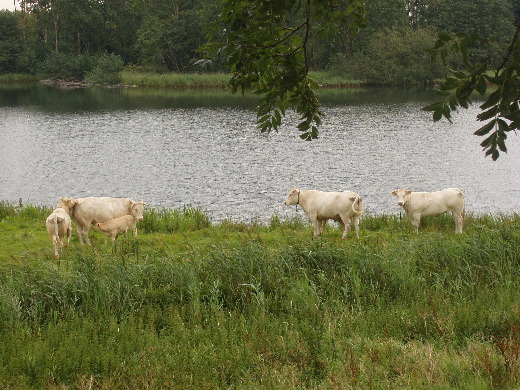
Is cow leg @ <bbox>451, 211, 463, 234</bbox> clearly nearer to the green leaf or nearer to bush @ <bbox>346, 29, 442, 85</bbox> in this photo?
the green leaf

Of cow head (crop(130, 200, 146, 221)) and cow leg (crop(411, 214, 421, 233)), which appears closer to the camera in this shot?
cow head (crop(130, 200, 146, 221))

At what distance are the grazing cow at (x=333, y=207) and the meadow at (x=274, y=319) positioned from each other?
3342 millimetres

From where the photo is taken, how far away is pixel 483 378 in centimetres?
632

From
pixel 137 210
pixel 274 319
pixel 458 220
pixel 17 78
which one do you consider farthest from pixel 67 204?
pixel 17 78

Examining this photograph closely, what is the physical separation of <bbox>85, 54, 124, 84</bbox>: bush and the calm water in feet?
91.2

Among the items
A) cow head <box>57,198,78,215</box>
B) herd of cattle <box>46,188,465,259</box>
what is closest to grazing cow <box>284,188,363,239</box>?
herd of cattle <box>46,188,465,259</box>

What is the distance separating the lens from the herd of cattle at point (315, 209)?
14.5m

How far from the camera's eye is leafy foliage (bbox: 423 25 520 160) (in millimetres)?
4406

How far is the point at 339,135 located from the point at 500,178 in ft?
52.1

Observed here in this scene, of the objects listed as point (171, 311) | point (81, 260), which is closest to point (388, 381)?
point (171, 311)

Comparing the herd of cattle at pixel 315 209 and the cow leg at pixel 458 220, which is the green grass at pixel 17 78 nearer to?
the herd of cattle at pixel 315 209

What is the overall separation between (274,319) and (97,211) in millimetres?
7906

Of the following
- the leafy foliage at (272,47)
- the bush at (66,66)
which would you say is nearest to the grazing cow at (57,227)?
the leafy foliage at (272,47)

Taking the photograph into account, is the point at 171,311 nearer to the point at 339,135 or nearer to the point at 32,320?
the point at 32,320
